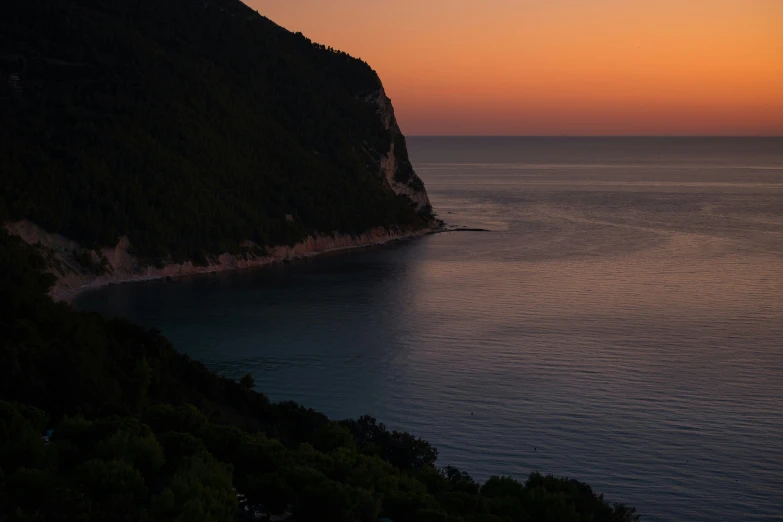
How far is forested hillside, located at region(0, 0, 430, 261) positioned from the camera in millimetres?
75312

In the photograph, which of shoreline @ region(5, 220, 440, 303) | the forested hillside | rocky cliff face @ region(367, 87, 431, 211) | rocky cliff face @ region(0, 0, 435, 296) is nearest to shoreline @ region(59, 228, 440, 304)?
shoreline @ region(5, 220, 440, 303)

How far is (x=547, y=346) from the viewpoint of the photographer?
4825cm

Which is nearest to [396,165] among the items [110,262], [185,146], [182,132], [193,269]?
[182,132]

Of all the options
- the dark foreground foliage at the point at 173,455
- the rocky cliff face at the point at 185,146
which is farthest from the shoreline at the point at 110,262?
the dark foreground foliage at the point at 173,455

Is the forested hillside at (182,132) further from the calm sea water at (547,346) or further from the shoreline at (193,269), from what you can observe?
the calm sea water at (547,346)

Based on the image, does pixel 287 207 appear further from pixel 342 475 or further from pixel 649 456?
pixel 342 475

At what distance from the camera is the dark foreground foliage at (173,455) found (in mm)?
18156

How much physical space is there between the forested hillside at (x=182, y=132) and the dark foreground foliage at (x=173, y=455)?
39.8 meters

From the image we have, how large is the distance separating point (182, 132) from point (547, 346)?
48.9m

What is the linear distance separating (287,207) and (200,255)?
15032mm

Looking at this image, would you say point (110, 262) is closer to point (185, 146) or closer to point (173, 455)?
point (185, 146)

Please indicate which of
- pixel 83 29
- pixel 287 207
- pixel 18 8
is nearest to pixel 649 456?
pixel 287 207

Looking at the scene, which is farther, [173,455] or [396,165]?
[396,165]

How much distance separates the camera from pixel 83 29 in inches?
3578
